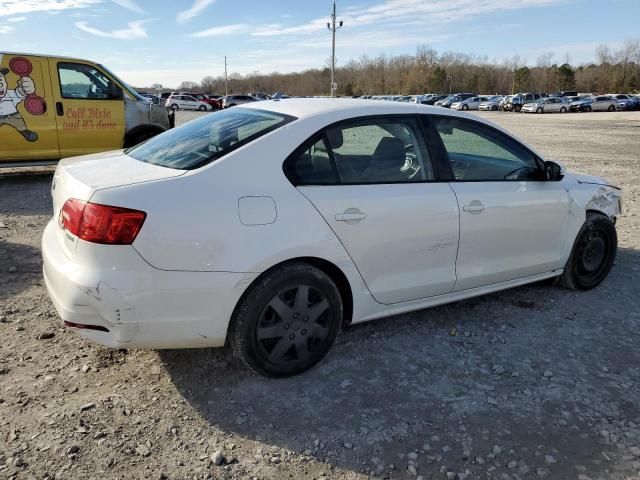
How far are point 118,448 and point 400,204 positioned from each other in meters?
2.10

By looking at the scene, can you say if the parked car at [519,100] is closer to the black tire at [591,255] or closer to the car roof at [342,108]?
the black tire at [591,255]

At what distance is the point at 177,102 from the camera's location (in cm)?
5056

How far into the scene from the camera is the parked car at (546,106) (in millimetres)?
49938

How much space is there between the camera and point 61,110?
9000 millimetres

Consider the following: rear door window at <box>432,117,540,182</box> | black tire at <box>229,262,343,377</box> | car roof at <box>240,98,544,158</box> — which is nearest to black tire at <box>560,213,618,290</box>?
rear door window at <box>432,117,540,182</box>

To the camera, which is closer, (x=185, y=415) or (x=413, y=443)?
(x=413, y=443)

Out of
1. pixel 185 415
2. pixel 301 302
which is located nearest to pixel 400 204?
pixel 301 302

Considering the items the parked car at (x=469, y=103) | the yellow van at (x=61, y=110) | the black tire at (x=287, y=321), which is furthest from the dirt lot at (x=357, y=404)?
the parked car at (x=469, y=103)

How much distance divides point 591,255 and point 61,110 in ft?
27.8

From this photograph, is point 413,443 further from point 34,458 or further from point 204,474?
point 34,458

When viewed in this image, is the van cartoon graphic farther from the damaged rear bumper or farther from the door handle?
the door handle

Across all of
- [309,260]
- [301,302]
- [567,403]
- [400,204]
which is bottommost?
[567,403]

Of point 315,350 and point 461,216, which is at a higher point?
point 461,216

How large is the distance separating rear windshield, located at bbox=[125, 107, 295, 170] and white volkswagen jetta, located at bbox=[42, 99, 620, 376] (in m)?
0.02
